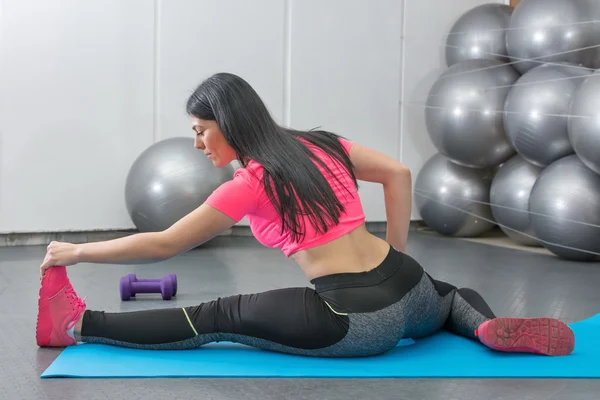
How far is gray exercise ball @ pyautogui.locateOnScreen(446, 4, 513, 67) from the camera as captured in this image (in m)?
5.14

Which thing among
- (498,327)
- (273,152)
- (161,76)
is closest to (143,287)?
(273,152)

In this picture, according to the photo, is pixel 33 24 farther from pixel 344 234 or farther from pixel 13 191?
pixel 344 234

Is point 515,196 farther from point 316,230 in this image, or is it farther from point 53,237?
point 316,230

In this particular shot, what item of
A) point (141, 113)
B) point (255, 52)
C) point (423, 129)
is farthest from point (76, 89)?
point (423, 129)

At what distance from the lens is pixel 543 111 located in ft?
14.2

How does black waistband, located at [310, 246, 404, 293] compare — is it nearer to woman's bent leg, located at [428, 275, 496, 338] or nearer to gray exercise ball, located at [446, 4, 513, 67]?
woman's bent leg, located at [428, 275, 496, 338]

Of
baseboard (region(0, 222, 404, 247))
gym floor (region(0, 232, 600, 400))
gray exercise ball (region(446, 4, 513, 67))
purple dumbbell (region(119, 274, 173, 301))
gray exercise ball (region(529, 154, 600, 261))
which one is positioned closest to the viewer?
gym floor (region(0, 232, 600, 400))

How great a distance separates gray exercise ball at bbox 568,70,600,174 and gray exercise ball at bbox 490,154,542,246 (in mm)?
669

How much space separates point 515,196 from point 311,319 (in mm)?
2889

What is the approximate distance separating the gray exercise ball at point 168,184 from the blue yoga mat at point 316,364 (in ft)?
7.04

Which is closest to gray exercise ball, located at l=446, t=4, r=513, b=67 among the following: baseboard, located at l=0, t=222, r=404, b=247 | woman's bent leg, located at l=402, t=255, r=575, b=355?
baseboard, located at l=0, t=222, r=404, b=247

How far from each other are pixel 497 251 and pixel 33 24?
305cm

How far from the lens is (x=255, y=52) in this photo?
5.33 metres

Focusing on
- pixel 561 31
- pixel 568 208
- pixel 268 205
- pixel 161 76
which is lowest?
pixel 568 208
